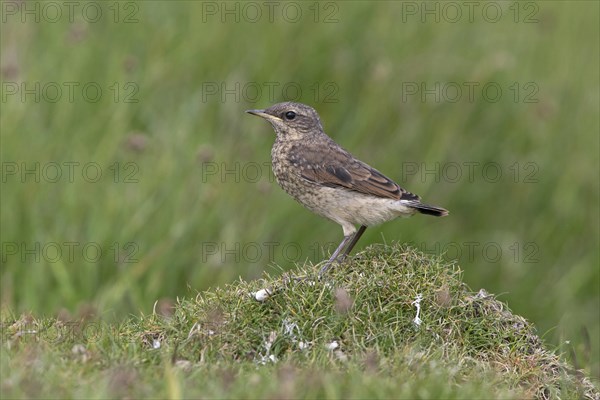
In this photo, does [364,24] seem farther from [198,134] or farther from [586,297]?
[586,297]

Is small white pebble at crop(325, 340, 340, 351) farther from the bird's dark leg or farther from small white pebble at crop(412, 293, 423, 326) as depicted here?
the bird's dark leg

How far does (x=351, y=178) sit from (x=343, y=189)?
0.10 meters

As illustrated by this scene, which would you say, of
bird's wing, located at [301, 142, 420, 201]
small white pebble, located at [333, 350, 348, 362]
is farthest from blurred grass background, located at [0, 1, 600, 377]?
small white pebble, located at [333, 350, 348, 362]

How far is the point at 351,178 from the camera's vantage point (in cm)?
763

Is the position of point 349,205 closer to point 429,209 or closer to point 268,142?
point 429,209

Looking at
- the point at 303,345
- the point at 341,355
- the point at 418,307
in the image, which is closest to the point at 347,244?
the point at 418,307

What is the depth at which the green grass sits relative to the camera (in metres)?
4.78

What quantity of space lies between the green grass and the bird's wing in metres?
1.20

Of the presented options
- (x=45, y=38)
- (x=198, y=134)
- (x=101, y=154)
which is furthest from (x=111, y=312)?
(x=45, y=38)

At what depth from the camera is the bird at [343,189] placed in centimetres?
746

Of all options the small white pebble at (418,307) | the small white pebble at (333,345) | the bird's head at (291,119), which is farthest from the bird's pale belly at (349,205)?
the small white pebble at (333,345)

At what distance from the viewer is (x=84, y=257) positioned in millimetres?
9195

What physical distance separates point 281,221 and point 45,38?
2923mm

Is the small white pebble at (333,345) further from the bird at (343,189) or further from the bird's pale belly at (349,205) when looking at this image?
the bird's pale belly at (349,205)
